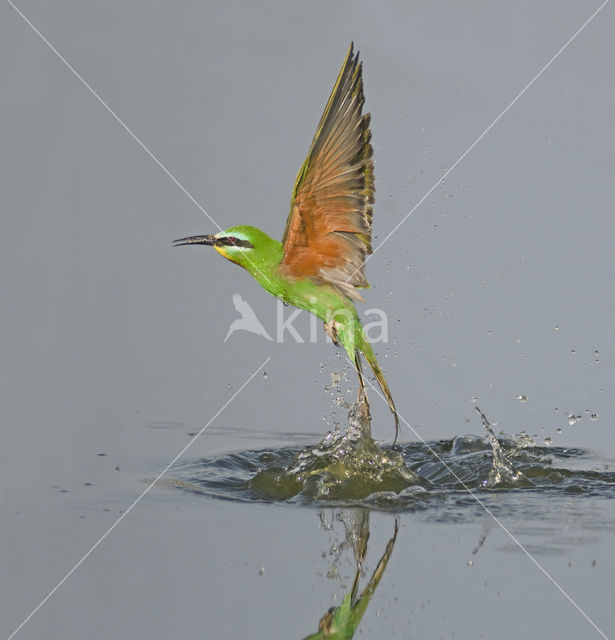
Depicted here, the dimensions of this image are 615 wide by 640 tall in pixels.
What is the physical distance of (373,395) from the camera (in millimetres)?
5414

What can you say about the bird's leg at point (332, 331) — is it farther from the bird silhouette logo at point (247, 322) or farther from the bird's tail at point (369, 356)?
the bird silhouette logo at point (247, 322)

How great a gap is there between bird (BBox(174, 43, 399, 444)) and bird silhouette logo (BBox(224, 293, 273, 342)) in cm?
89

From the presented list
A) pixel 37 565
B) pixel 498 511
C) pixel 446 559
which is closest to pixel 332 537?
pixel 446 559

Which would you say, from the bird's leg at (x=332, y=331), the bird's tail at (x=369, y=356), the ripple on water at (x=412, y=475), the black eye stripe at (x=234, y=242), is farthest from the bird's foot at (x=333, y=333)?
the black eye stripe at (x=234, y=242)

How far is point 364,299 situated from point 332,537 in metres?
1.48

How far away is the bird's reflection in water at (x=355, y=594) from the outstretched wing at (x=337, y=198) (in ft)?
4.60

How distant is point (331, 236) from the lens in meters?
4.58

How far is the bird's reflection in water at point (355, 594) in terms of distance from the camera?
2.70m

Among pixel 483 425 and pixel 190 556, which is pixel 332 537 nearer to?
pixel 190 556

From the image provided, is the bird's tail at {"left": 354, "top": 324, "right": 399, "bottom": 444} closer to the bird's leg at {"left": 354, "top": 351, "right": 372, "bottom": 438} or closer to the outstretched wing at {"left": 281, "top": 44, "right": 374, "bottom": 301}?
the bird's leg at {"left": 354, "top": 351, "right": 372, "bottom": 438}

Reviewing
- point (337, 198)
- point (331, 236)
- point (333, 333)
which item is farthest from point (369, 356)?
point (337, 198)

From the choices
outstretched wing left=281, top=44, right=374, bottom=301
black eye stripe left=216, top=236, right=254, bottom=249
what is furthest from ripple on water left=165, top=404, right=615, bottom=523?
black eye stripe left=216, top=236, right=254, bottom=249

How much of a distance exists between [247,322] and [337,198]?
1470mm

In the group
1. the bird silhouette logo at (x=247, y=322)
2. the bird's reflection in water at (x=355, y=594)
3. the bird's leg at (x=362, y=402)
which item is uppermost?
the bird silhouette logo at (x=247, y=322)
